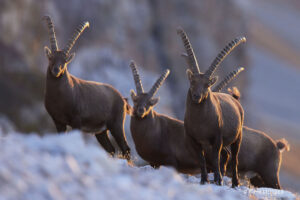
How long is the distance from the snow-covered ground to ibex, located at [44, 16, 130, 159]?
16.9 feet

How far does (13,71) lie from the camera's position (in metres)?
44.1

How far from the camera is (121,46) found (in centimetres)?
5206

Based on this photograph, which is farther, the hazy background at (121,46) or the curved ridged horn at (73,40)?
the hazy background at (121,46)

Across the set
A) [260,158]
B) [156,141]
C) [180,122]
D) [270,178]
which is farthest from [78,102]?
[270,178]

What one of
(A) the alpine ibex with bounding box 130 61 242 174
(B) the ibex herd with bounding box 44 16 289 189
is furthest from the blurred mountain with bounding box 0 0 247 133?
(A) the alpine ibex with bounding box 130 61 242 174

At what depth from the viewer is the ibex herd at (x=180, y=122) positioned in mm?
12680

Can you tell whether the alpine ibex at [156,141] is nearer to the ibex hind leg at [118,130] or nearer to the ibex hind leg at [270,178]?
the ibex hind leg at [118,130]

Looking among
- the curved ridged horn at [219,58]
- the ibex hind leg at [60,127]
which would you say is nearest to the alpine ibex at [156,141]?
the ibex hind leg at [60,127]

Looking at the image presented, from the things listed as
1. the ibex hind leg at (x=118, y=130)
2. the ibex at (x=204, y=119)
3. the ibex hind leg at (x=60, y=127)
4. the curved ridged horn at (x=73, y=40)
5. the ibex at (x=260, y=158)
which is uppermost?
the curved ridged horn at (x=73, y=40)

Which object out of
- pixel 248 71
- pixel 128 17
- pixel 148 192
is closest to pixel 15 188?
pixel 148 192

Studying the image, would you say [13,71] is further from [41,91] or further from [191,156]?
[191,156]

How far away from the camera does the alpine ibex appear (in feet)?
48.3

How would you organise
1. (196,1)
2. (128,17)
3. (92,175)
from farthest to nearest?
(196,1), (128,17), (92,175)

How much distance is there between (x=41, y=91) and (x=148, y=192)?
36.6 m
